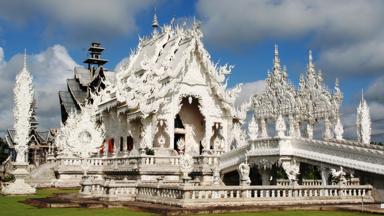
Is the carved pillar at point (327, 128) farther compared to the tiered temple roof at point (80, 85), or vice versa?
the tiered temple roof at point (80, 85)

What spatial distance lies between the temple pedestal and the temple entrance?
12.4 m

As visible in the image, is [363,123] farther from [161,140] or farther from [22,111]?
[22,111]

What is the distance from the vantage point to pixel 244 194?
18.2 meters

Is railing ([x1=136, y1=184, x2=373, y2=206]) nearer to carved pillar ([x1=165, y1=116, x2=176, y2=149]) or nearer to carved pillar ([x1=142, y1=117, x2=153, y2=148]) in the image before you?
carved pillar ([x1=142, y1=117, x2=153, y2=148])

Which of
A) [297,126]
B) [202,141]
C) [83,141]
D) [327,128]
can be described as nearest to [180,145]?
[202,141]

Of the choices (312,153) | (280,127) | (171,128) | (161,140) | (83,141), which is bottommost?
(312,153)

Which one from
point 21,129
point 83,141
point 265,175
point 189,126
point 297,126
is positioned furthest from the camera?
point 189,126

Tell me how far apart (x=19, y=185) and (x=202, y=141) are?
14.0m

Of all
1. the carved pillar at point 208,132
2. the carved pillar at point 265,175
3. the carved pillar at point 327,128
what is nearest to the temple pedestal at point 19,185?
the carved pillar at point 265,175

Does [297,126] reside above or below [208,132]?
above

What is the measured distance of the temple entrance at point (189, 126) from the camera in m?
37.6

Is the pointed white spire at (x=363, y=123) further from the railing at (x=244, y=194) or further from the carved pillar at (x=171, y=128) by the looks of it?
the carved pillar at (x=171, y=128)

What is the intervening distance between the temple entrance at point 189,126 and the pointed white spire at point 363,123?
12223mm

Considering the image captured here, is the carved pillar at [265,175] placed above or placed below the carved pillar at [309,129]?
below
